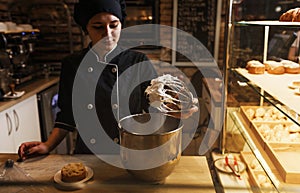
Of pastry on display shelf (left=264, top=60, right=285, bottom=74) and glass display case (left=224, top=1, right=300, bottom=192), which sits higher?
pastry on display shelf (left=264, top=60, right=285, bottom=74)

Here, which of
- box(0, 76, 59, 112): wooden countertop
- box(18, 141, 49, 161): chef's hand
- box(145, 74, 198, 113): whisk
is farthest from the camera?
box(0, 76, 59, 112): wooden countertop

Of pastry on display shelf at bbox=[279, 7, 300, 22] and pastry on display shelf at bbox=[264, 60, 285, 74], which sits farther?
pastry on display shelf at bbox=[264, 60, 285, 74]

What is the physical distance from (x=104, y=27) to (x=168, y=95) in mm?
546

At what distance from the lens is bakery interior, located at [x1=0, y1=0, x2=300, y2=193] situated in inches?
37.3

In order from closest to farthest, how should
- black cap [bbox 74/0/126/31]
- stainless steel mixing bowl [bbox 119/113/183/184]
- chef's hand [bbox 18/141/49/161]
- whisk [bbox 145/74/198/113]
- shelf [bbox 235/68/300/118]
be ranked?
stainless steel mixing bowl [bbox 119/113/183/184]
whisk [bbox 145/74/198/113]
shelf [bbox 235/68/300/118]
chef's hand [bbox 18/141/49/161]
black cap [bbox 74/0/126/31]

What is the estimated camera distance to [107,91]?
1438mm

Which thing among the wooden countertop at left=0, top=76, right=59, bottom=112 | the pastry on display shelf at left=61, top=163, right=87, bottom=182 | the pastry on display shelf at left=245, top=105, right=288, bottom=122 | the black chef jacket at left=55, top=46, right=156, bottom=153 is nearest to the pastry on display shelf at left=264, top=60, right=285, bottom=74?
the pastry on display shelf at left=245, top=105, right=288, bottom=122

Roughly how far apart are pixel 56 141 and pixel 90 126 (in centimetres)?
19

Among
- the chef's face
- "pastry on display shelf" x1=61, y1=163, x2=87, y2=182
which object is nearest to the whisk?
"pastry on display shelf" x1=61, y1=163, x2=87, y2=182

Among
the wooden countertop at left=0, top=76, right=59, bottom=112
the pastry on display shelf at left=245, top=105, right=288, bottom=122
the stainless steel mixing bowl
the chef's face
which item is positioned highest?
the chef's face

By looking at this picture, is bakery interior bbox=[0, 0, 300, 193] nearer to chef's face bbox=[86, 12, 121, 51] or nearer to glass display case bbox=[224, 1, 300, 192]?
glass display case bbox=[224, 1, 300, 192]

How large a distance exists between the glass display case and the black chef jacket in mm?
458

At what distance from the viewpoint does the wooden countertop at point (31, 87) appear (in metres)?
2.45

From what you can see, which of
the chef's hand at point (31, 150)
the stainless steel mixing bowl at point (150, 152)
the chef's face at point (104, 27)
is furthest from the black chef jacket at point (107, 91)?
the stainless steel mixing bowl at point (150, 152)
